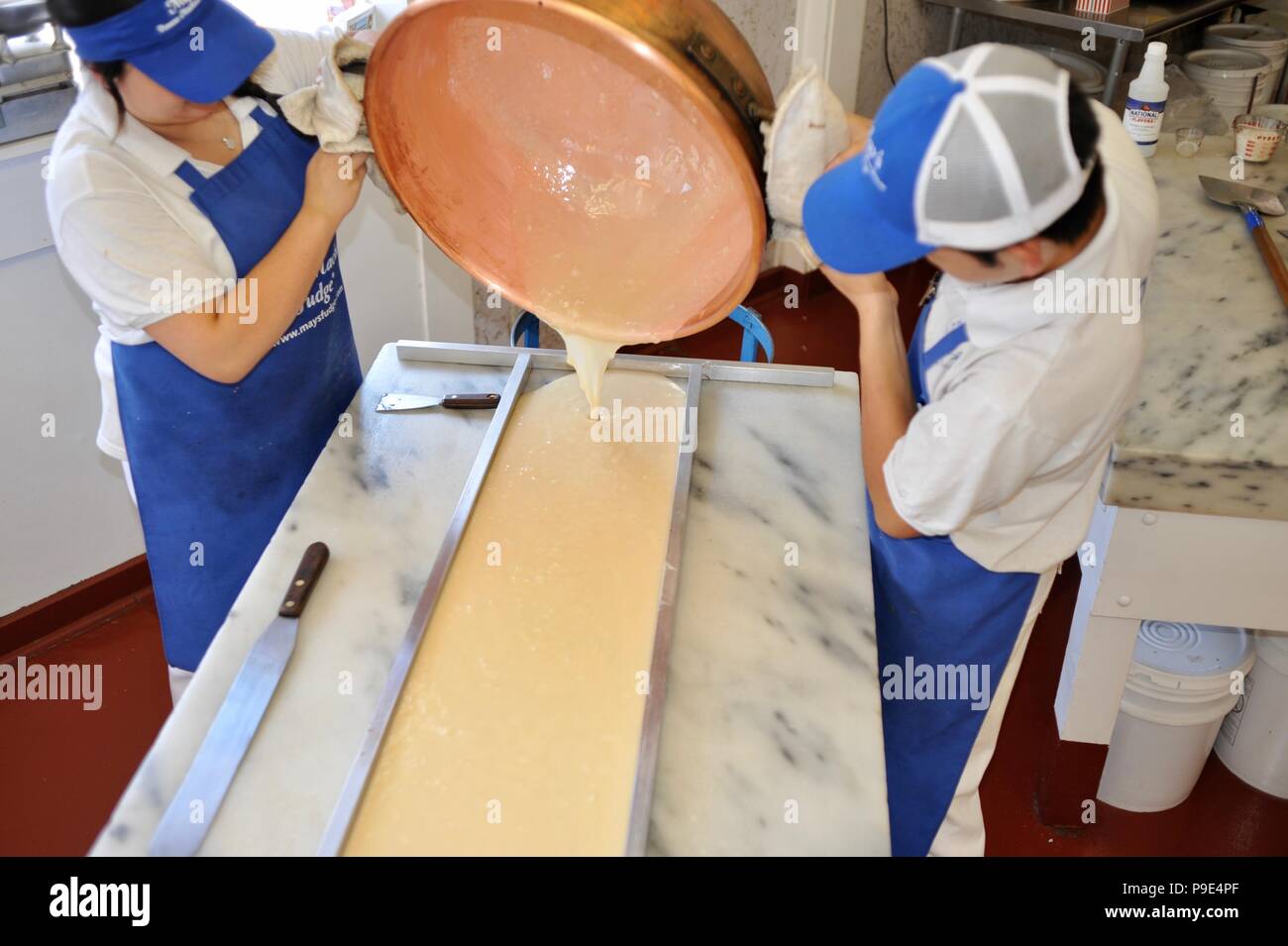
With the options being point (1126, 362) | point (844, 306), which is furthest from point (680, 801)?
point (844, 306)

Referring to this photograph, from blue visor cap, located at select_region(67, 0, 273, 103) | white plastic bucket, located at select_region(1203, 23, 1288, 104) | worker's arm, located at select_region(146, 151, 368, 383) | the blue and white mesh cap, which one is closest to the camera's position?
the blue and white mesh cap

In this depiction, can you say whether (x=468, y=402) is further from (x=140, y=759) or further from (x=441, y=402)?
(x=140, y=759)

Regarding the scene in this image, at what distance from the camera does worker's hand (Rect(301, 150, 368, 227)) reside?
1335 mm

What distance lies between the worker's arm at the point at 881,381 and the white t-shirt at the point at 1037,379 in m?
0.06

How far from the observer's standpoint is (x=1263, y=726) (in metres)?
2.00

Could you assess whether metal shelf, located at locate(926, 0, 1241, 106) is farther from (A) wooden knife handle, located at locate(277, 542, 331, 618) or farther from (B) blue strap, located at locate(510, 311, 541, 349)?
(A) wooden knife handle, located at locate(277, 542, 331, 618)

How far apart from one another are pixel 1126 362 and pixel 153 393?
3.65ft

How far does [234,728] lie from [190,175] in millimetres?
655

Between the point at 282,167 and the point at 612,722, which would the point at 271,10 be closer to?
the point at 282,167

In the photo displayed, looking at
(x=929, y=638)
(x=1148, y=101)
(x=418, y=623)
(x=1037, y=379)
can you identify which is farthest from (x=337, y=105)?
(x=1148, y=101)

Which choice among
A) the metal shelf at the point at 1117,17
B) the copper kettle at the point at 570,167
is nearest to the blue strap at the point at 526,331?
the copper kettle at the point at 570,167

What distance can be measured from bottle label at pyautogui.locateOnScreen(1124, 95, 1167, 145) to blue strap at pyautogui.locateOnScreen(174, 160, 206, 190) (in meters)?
1.48

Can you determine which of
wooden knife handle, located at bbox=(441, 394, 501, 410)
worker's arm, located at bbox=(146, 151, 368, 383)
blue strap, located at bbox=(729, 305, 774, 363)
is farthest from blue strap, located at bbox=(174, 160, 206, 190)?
blue strap, located at bbox=(729, 305, 774, 363)

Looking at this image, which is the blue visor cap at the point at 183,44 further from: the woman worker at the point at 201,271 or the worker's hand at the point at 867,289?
the worker's hand at the point at 867,289
